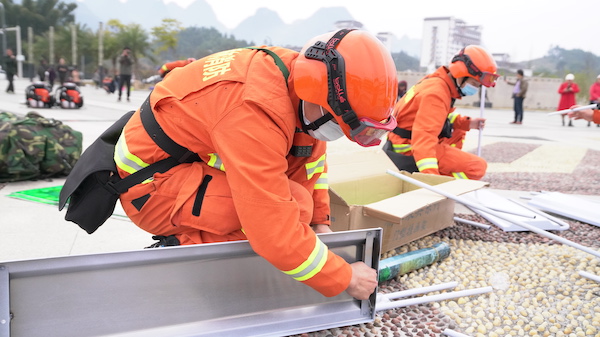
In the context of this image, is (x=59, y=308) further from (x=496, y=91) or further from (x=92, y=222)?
(x=496, y=91)

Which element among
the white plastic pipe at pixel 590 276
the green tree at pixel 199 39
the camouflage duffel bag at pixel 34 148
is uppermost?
the green tree at pixel 199 39

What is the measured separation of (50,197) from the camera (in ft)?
13.7

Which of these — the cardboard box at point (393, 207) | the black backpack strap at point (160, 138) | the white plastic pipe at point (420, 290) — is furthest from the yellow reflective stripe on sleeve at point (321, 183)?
Answer: the black backpack strap at point (160, 138)

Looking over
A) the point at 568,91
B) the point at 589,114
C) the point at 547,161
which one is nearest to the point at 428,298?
the point at 589,114

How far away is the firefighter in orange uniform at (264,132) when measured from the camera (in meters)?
1.66

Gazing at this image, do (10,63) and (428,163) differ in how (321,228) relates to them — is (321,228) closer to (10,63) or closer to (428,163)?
(428,163)

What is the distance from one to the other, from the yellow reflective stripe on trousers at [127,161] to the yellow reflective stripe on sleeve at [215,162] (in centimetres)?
27

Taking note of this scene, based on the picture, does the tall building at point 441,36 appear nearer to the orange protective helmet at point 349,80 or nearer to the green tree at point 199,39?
the green tree at point 199,39

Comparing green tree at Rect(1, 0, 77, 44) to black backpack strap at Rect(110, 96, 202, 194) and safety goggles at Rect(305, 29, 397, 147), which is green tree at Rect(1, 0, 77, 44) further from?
safety goggles at Rect(305, 29, 397, 147)

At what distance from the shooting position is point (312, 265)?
1.77m

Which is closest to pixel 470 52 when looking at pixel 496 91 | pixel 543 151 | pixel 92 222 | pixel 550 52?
pixel 92 222

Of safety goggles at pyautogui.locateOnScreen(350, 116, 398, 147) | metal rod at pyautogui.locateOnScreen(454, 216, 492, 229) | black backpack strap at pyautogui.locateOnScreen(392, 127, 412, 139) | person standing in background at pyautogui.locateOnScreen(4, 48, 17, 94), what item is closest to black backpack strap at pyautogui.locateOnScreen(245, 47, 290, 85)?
safety goggles at pyautogui.locateOnScreen(350, 116, 398, 147)

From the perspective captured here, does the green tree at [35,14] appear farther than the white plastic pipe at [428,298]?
Yes

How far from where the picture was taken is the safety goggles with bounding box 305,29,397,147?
1.67 meters
